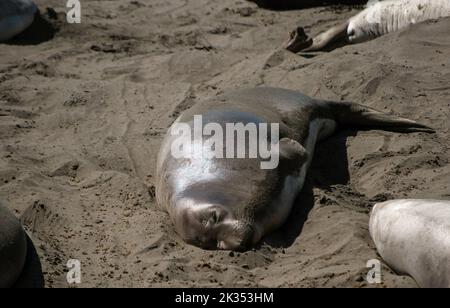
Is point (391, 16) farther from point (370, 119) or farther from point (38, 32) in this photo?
point (38, 32)

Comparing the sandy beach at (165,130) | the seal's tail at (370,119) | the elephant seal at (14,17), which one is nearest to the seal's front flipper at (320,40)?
the sandy beach at (165,130)

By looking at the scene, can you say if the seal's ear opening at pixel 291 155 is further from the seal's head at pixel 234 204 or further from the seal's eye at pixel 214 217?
the seal's eye at pixel 214 217

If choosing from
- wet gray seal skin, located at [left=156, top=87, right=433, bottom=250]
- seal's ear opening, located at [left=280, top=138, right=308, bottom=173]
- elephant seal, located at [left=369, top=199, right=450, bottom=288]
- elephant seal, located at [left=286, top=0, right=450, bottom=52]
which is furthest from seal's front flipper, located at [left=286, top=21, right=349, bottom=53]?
elephant seal, located at [left=369, top=199, right=450, bottom=288]

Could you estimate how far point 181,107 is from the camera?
615 centimetres

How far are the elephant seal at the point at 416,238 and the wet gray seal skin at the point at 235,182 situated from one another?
0.57 meters

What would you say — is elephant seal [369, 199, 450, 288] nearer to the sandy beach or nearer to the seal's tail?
the sandy beach

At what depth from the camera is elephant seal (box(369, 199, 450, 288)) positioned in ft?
10.9

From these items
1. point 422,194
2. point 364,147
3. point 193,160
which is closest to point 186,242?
point 193,160

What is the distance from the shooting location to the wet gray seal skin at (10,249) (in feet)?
11.4

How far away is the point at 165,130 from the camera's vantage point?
576cm

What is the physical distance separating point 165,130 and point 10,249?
2351 millimetres

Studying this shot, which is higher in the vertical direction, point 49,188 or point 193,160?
point 193,160

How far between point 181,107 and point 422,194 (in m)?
2.24

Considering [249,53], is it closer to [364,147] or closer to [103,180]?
[364,147]
